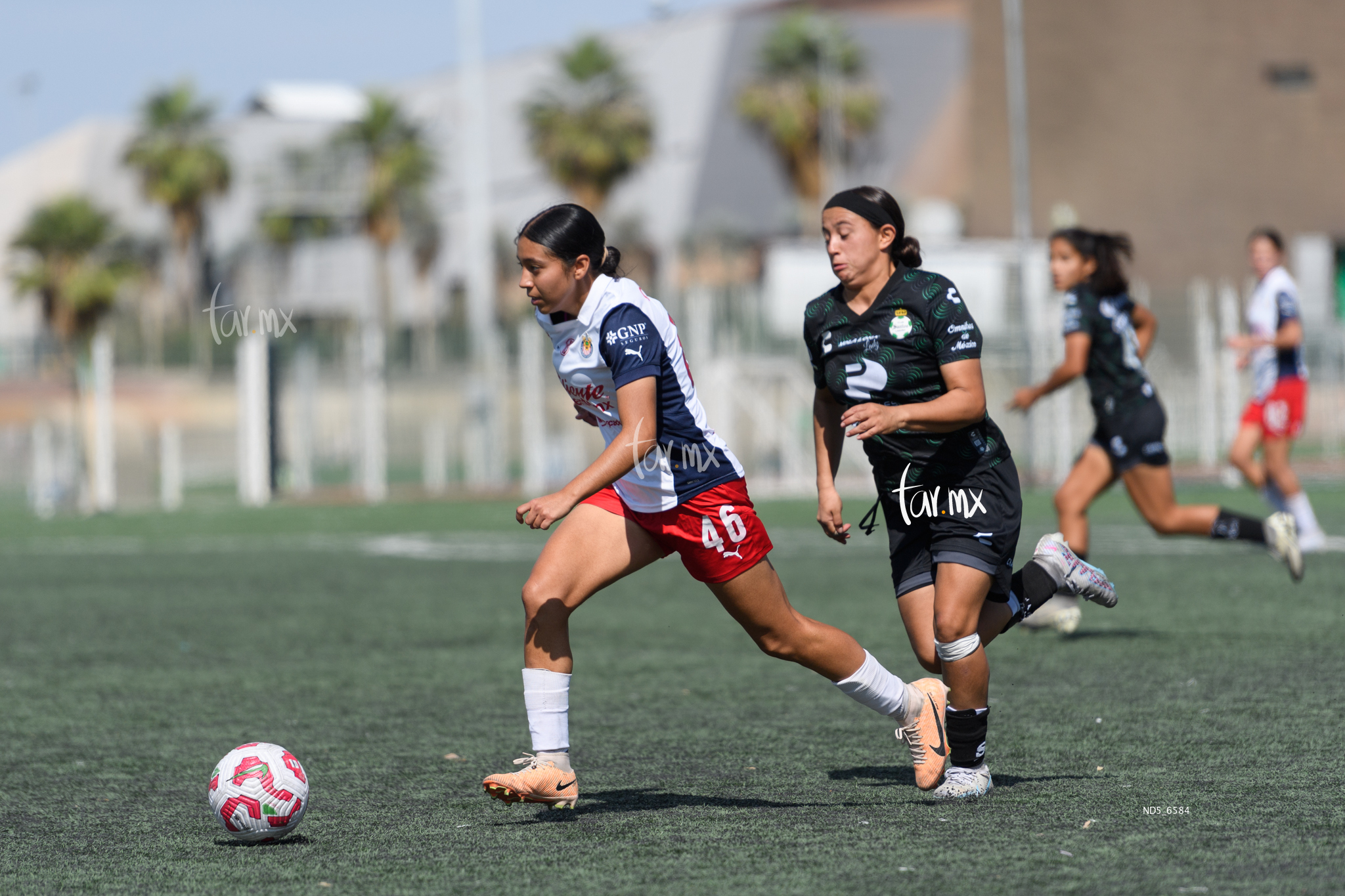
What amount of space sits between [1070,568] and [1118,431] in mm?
3274

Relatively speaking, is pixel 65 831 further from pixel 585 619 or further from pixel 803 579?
pixel 803 579

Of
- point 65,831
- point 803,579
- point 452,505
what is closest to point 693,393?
point 65,831

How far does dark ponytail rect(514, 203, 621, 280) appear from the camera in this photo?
510 cm

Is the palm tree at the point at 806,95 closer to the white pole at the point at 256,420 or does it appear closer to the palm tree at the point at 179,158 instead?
the palm tree at the point at 179,158

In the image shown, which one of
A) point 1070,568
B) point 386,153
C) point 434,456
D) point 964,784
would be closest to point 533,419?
point 434,456

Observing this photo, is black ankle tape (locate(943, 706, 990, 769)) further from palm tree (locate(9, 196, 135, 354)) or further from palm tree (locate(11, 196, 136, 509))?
palm tree (locate(9, 196, 135, 354))

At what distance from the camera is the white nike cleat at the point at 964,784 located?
5.18 meters

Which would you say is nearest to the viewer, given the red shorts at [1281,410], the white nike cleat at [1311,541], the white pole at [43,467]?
the red shorts at [1281,410]

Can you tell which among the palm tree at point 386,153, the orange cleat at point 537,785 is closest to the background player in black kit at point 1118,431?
the orange cleat at point 537,785

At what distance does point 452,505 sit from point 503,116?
48214 millimetres

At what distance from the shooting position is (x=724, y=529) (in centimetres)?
512

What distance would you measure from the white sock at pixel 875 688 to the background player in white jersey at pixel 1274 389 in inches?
286

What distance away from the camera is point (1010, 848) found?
4.42m

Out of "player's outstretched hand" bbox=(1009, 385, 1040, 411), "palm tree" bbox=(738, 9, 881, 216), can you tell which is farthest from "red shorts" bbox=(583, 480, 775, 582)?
"palm tree" bbox=(738, 9, 881, 216)
